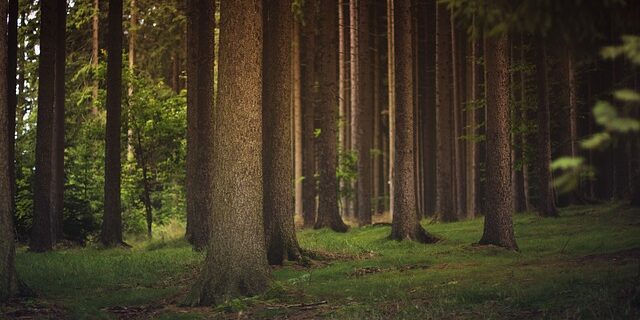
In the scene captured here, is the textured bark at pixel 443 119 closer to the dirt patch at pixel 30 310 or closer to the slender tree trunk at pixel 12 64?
the slender tree trunk at pixel 12 64

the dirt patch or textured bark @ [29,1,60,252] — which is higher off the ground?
textured bark @ [29,1,60,252]

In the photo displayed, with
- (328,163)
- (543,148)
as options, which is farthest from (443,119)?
(328,163)

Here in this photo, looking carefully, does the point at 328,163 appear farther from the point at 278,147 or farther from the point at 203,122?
the point at 278,147

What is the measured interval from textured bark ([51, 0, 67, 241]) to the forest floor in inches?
151

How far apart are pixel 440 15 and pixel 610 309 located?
69.3 ft

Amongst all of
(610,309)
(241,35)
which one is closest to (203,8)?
(241,35)

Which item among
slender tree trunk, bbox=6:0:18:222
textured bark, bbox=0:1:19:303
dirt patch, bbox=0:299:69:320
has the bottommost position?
dirt patch, bbox=0:299:69:320

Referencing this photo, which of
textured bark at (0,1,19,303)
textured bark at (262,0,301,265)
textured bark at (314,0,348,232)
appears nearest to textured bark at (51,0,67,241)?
textured bark at (314,0,348,232)

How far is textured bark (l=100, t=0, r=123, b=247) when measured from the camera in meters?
24.7

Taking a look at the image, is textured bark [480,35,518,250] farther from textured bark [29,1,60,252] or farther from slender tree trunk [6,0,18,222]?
slender tree trunk [6,0,18,222]

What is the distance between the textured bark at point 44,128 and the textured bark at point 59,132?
5.23 ft

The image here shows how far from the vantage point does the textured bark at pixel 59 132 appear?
81.3ft

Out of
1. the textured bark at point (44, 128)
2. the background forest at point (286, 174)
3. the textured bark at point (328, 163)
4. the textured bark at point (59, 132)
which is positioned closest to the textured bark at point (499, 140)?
the background forest at point (286, 174)

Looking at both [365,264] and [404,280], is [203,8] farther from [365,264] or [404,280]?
[404,280]
